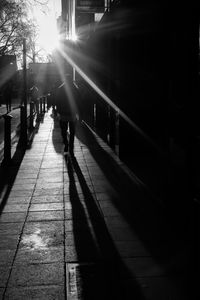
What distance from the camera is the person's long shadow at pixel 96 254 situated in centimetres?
364

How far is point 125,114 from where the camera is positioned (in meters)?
9.96

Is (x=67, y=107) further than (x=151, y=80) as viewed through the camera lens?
Yes

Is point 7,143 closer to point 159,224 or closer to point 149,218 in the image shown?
point 149,218

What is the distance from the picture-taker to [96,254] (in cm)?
444

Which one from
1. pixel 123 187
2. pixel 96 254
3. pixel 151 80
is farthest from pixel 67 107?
pixel 96 254

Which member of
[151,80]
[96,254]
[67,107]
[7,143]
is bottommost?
[96,254]

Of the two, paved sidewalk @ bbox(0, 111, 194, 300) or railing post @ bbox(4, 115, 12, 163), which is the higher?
railing post @ bbox(4, 115, 12, 163)

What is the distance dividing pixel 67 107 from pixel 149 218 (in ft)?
18.6

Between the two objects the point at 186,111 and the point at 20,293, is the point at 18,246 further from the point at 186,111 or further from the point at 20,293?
the point at 186,111

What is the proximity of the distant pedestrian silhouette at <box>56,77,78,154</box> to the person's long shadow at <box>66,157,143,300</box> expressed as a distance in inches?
164

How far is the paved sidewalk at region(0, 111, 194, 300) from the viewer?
371 centimetres

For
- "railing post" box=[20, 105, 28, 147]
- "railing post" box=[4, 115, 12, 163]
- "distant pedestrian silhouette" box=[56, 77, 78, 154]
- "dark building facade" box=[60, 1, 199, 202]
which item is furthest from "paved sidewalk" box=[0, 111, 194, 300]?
"railing post" box=[20, 105, 28, 147]

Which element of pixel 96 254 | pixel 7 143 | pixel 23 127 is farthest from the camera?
pixel 23 127

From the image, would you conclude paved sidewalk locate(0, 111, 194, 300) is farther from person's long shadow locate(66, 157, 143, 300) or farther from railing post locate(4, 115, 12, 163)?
railing post locate(4, 115, 12, 163)
